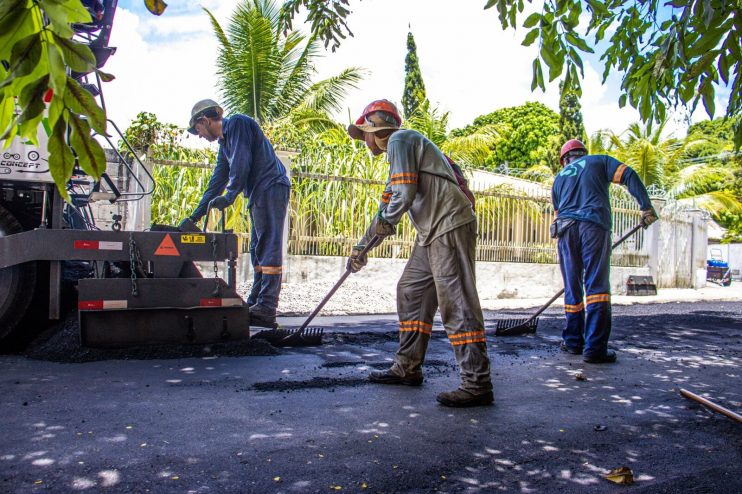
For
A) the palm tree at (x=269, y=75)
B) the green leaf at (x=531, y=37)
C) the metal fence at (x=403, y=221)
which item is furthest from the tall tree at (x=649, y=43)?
the palm tree at (x=269, y=75)

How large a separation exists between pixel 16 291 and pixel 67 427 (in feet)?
7.63

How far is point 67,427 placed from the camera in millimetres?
→ 3031

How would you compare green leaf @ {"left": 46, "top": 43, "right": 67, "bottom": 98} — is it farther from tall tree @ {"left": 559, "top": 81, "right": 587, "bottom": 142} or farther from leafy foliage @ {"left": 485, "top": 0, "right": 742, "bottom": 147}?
tall tree @ {"left": 559, "top": 81, "right": 587, "bottom": 142}

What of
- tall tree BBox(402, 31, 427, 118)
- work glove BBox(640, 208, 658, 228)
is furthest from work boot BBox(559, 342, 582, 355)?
tall tree BBox(402, 31, 427, 118)

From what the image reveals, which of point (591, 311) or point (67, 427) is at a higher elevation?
point (591, 311)

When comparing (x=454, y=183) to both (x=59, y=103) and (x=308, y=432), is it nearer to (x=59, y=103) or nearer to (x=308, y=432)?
(x=308, y=432)

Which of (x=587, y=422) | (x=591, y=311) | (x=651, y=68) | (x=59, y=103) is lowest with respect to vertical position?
(x=587, y=422)

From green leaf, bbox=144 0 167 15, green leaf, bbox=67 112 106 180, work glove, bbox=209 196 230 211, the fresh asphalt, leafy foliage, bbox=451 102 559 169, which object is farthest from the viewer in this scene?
leafy foliage, bbox=451 102 559 169

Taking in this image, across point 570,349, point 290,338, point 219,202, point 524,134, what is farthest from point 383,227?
point 524,134

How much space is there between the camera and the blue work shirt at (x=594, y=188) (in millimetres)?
5691

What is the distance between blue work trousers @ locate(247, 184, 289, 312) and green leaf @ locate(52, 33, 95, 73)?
16.2 ft

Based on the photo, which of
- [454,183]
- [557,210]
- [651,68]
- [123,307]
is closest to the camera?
[651,68]

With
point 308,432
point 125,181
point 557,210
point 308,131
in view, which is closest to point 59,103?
point 308,432

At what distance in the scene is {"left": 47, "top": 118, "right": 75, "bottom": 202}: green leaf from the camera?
128 cm
